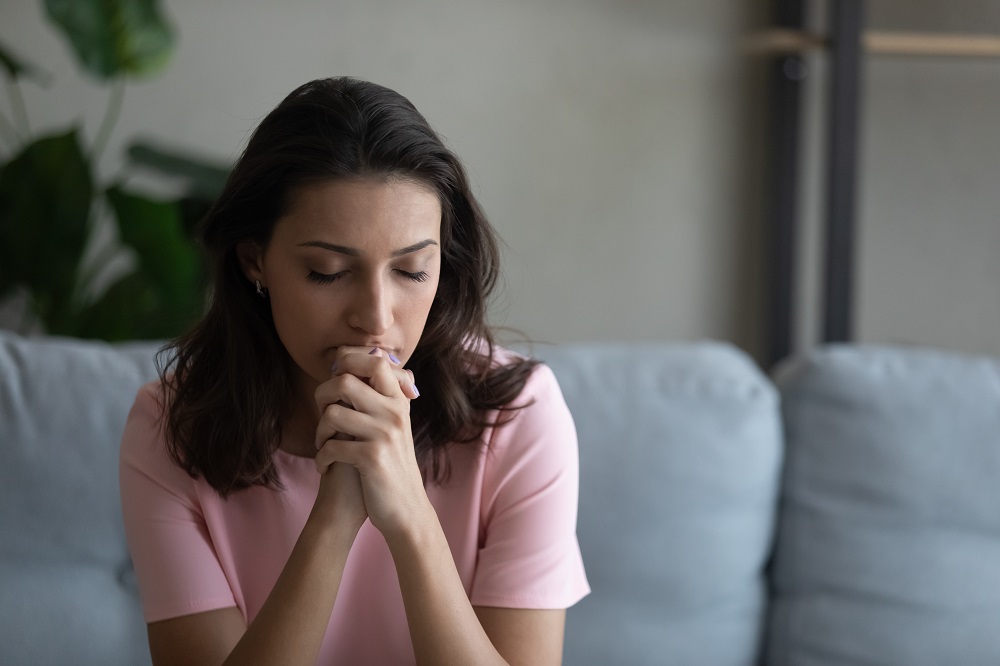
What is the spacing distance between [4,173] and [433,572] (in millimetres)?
1256

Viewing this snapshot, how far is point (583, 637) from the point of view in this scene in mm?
1320

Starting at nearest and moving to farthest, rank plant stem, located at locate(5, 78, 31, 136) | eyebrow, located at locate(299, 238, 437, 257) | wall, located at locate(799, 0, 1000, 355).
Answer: eyebrow, located at locate(299, 238, 437, 257) < plant stem, located at locate(5, 78, 31, 136) < wall, located at locate(799, 0, 1000, 355)

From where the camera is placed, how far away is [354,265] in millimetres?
916

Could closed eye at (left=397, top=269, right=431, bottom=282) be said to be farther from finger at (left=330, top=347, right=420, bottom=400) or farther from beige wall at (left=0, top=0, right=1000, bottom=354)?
beige wall at (left=0, top=0, right=1000, bottom=354)

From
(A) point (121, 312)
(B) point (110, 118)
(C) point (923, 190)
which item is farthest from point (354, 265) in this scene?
(C) point (923, 190)

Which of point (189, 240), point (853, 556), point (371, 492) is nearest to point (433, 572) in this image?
point (371, 492)

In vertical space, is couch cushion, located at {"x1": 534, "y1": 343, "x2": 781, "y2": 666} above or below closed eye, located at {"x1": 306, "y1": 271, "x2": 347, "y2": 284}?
below

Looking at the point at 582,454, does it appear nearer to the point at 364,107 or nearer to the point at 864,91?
the point at 364,107

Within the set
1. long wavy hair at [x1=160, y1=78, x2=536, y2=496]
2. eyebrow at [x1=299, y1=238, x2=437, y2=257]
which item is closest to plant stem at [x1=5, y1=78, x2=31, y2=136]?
long wavy hair at [x1=160, y1=78, x2=536, y2=496]

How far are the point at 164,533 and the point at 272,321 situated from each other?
0.84ft

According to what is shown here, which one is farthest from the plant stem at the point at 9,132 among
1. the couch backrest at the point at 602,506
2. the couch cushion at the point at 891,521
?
the couch cushion at the point at 891,521

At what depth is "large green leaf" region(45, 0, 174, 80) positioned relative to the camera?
1743mm

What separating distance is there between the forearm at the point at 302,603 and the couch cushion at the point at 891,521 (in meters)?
0.72

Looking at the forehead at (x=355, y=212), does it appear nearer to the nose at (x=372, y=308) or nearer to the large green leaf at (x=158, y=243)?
the nose at (x=372, y=308)
